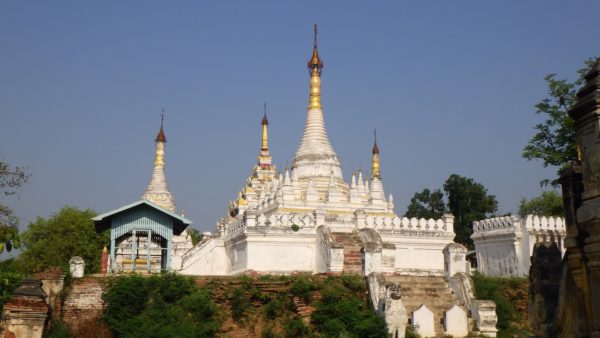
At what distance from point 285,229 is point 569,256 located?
75.2ft

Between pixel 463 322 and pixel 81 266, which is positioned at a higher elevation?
pixel 81 266

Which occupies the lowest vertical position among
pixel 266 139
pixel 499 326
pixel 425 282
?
pixel 499 326

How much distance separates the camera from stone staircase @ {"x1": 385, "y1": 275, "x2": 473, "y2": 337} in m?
21.7

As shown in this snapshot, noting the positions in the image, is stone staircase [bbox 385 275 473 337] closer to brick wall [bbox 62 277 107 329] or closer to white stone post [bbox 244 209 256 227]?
brick wall [bbox 62 277 107 329]

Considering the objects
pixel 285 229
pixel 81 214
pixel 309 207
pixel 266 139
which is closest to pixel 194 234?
pixel 266 139

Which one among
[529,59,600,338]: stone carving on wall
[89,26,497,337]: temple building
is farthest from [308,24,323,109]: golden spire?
[529,59,600,338]: stone carving on wall

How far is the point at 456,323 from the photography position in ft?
67.2

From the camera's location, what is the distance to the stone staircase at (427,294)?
21.7 meters

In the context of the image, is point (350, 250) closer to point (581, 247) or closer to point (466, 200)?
point (581, 247)

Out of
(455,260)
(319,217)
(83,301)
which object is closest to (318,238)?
(319,217)

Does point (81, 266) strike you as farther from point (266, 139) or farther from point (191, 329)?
point (266, 139)

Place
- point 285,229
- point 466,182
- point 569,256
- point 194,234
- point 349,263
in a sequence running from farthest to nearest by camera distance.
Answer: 1. point 194,234
2. point 466,182
3. point 285,229
4. point 349,263
5. point 569,256

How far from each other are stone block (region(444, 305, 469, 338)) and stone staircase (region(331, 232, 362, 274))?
685 centimetres

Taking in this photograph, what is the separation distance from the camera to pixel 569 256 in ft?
26.2
